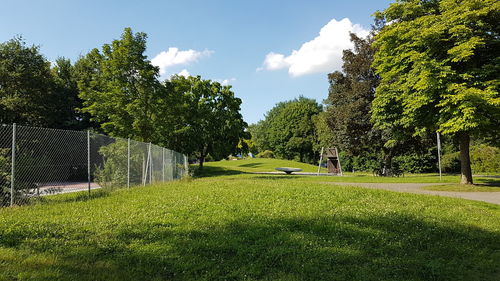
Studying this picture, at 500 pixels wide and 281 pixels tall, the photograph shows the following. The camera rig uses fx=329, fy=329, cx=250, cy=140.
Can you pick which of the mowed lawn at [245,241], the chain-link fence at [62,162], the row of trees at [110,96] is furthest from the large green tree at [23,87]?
the mowed lawn at [245,241]

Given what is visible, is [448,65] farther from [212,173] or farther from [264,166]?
[264,166]

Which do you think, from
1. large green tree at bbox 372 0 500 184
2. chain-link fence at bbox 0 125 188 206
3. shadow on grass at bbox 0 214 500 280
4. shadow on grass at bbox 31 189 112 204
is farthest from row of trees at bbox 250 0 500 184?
shadow on grass at bbox 31 189 112 204

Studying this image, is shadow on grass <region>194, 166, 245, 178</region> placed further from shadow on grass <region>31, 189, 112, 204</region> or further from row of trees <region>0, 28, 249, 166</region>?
shadow on grass <region>31, 189, 112, 204</region>

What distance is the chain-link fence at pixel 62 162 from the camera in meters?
7.87

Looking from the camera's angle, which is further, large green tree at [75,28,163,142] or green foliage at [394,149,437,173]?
green foliage at [394,149,437,173]

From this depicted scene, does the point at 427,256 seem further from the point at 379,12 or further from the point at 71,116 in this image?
the point at 71,116

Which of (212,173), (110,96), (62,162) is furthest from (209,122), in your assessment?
(62,162)

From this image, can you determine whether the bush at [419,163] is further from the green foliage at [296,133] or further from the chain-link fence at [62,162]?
the chain-link fence at [62,162]

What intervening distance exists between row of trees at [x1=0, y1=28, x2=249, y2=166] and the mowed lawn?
9.88 meters

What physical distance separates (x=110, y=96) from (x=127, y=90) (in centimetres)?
99

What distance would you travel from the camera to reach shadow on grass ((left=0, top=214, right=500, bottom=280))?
403 cm

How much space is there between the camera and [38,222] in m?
6.19

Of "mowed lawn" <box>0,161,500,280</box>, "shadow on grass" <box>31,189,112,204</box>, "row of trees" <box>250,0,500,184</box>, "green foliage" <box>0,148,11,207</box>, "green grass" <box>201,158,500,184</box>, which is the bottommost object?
"green grass" <box>201,158,500,184</box>

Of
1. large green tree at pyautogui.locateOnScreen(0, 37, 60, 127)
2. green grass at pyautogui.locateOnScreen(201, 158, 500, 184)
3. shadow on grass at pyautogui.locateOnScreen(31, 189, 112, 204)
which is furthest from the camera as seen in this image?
large green tree at pyautogui.locateOnScreen(0, 37, 60, 127)
